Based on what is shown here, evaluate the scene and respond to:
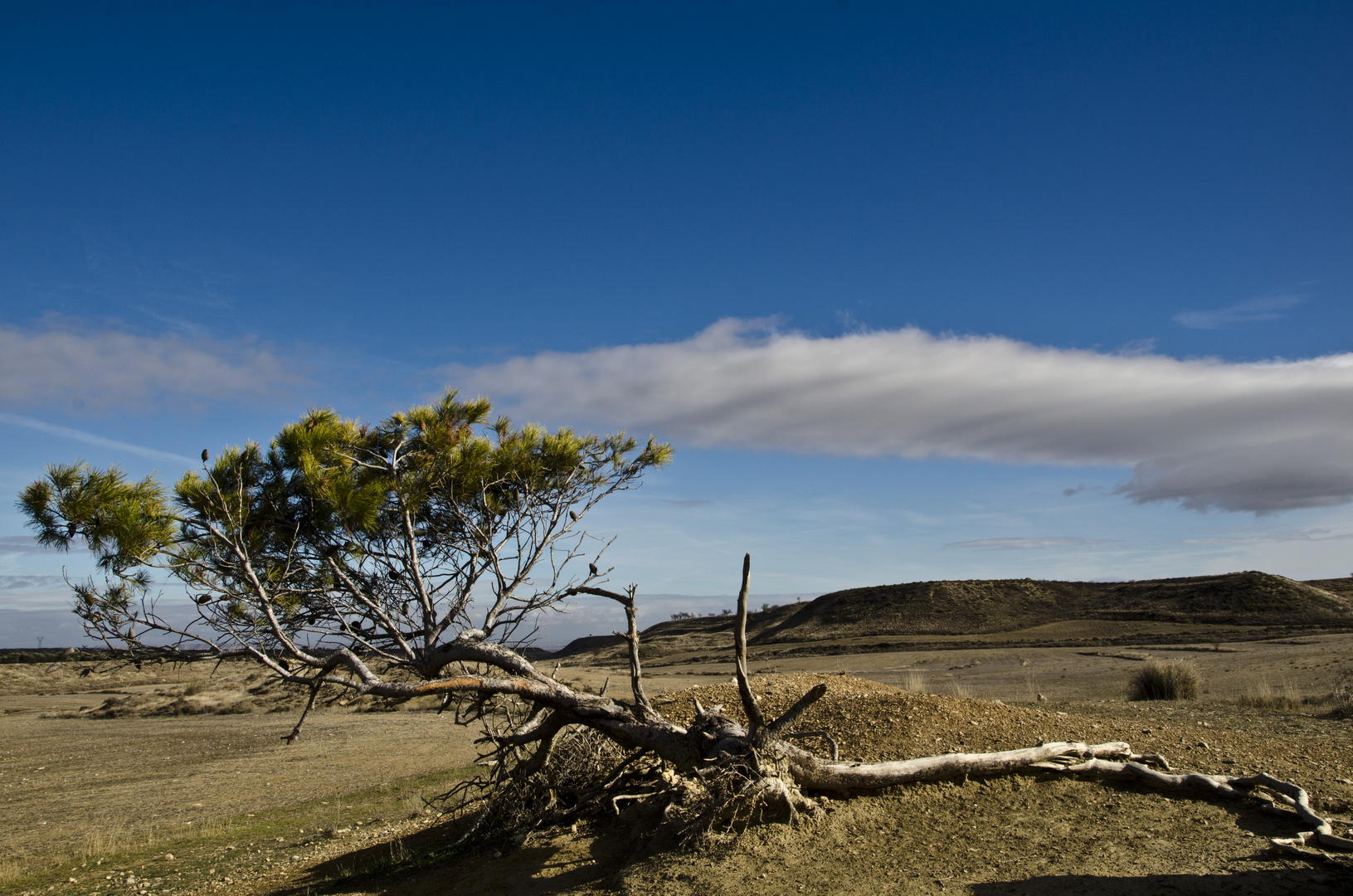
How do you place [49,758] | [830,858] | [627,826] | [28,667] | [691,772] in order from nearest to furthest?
1. [830,858]
2. [691,772]
3. [627,826]
4. [49,758]
5. [28,667]

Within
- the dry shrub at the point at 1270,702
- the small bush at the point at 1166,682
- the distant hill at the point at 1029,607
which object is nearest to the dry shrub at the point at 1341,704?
the dry shrub at the point at 1270,702

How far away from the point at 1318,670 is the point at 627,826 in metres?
19.8

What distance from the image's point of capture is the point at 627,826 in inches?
243

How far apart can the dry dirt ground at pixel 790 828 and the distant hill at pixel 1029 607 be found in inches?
1034

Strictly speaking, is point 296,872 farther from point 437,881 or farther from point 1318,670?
point 1318,670

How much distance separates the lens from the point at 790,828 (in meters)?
5.29

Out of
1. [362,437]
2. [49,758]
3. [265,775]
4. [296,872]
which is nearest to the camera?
[296,872]

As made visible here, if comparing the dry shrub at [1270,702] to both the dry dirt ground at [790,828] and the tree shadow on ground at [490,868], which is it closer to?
the dry dirt ground at [790,828]

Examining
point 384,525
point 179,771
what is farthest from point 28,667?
point 384,525

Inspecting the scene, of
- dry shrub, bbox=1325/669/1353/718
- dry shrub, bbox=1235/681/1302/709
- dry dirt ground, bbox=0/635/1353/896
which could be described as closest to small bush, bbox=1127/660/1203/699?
dry shrub, bbox=1235/681/1302/709

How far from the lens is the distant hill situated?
4084 cm

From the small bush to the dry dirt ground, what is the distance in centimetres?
110

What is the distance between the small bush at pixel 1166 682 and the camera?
43.1 feet

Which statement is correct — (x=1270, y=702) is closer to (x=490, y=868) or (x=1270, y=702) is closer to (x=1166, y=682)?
(x=1166, y=682)
